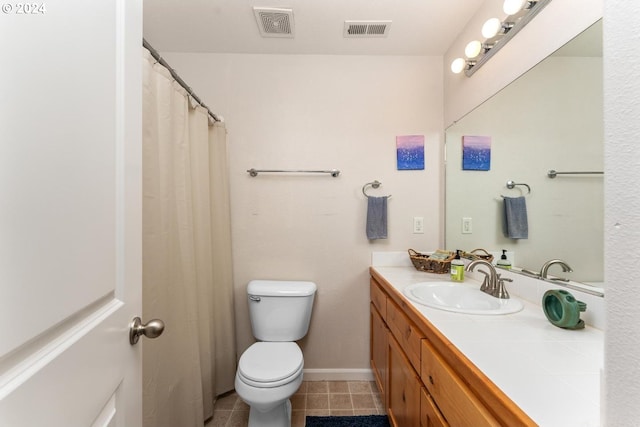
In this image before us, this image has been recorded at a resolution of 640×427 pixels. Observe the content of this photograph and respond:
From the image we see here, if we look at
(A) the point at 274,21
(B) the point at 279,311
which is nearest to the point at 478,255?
(B) the point at 279,311

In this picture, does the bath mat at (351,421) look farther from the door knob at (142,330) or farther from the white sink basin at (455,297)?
the door knob at (142,330)

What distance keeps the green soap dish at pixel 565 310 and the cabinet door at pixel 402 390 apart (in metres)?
0.50

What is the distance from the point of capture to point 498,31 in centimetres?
122

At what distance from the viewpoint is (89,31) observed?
44cm

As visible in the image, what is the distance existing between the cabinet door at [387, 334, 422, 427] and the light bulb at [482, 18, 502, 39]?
5.11 feet

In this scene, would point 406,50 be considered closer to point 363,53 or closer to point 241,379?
point 363,53

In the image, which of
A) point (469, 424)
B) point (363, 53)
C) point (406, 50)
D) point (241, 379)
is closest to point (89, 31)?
point (469, 424)

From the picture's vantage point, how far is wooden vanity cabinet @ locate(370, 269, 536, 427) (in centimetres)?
56

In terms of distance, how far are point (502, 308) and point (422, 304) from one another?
0.30 meters

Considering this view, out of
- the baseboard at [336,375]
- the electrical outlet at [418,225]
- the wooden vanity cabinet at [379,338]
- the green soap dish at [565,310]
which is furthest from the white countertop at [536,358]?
the baseboard at [336,375]

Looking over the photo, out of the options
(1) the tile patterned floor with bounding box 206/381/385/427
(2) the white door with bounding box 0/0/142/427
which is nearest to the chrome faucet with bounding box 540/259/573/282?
(1) the tile patterned floor with bounding box 206/381/385/427

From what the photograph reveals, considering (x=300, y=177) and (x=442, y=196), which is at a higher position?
(x=300, y=177)

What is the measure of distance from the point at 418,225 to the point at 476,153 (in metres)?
0.59

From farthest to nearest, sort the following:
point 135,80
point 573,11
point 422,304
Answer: point 422,304
point 573,11
point 135,80
